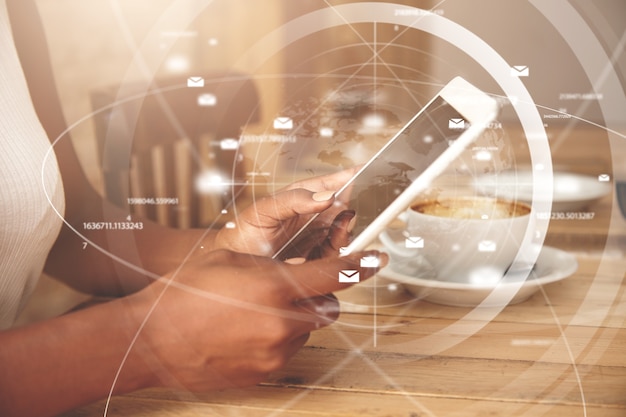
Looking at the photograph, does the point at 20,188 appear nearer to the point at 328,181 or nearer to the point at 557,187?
the point at 328,181

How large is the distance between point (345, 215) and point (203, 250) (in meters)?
0.10

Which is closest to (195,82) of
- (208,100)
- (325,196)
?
(208,100)

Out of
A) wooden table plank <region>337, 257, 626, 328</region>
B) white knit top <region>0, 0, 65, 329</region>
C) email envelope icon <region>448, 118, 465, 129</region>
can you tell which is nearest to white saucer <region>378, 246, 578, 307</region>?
wooden table plank <region>337, 257, 626, 328</region>

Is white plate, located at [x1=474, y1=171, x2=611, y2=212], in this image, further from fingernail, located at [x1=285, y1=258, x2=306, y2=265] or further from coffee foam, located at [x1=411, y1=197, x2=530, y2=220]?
fingernail, located at [x1=285, y1=258, x2=306, y2=265]

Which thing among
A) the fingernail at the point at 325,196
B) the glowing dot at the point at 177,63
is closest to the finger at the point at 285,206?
the fingernail at the point at 325,196

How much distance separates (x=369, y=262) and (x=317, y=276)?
4cm

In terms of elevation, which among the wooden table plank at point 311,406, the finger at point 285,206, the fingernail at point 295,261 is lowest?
the wooden table plank at point 311,406

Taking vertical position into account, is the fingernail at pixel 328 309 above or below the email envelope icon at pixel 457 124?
below

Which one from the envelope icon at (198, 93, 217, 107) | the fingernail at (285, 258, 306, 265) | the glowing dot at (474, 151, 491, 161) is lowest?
the fingernail at (285, 258, 306, 265)

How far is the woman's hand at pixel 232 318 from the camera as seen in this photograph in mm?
322

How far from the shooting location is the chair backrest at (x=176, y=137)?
0.34 metres

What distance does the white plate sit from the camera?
339mm

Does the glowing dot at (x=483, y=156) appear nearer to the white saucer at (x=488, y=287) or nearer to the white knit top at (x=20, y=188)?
the white saucer at (x=488, y=287)

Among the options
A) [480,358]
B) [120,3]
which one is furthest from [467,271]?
[120,3]
